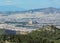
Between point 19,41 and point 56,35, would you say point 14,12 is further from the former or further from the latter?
point 19,41

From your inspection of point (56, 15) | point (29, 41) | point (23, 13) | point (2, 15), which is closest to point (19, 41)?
point (29, 41)

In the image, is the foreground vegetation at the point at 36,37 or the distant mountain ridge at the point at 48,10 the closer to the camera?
the foreground vegetation at the point at 36,37

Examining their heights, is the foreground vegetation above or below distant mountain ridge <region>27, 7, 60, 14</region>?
above

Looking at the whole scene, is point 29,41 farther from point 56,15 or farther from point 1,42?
point 56,15

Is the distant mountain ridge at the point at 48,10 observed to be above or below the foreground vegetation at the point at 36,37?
below

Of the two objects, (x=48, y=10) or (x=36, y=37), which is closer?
(x=36, y=37)

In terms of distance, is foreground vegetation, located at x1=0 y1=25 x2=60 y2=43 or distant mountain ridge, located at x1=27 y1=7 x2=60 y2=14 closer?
foreground vegetation, located at x1=0 y1=25 x2=60 y2=43

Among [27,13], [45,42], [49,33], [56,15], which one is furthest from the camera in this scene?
[56,15]

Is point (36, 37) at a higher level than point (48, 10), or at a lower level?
higher

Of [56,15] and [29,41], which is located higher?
[29,41]

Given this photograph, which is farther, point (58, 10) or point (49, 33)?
point (58, 10)

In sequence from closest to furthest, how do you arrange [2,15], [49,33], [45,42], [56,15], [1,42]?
[1,42] → [45,42] → [49,33] → [2,15] → [56,15]
